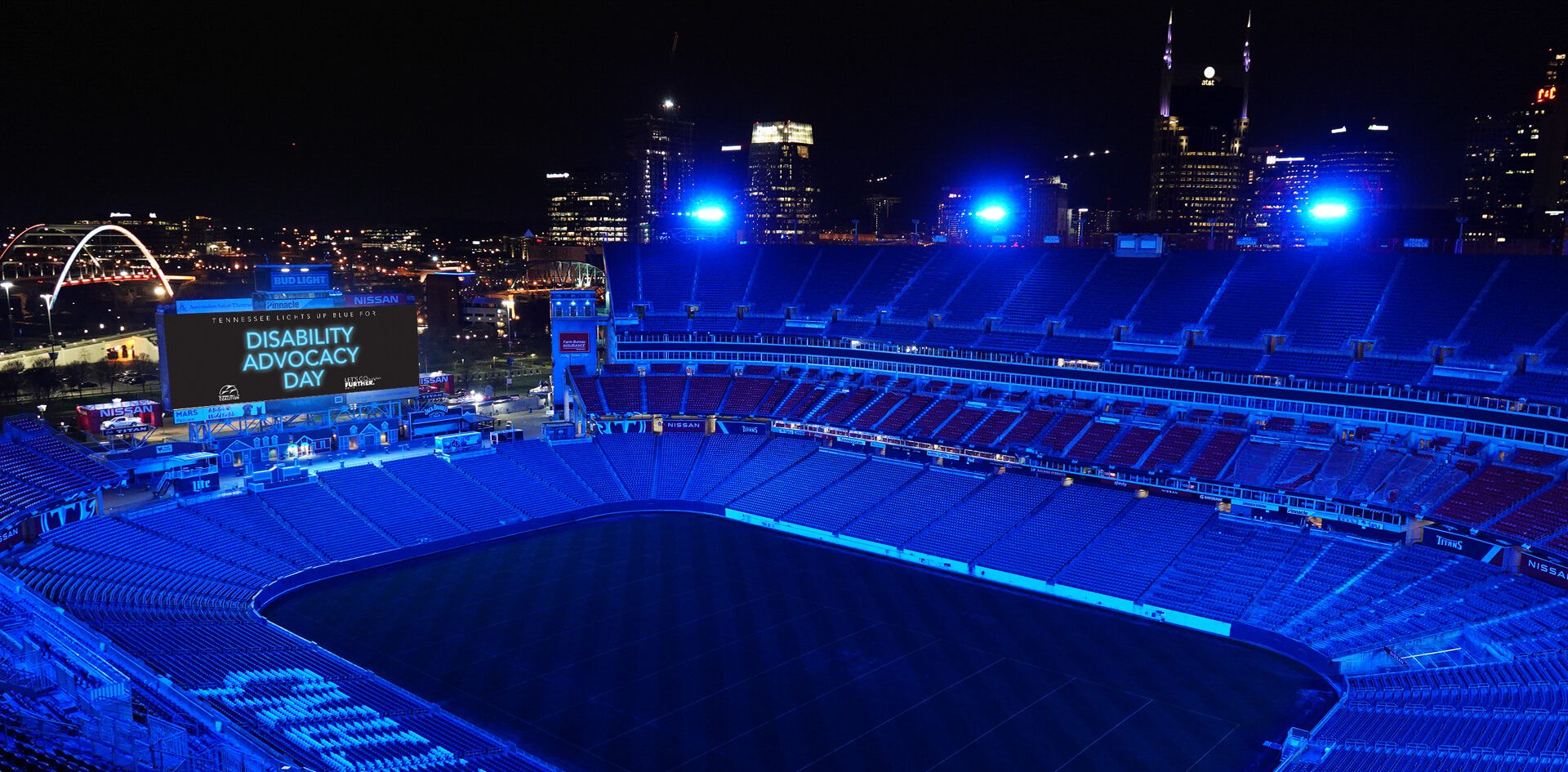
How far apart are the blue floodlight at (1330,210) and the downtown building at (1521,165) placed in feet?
274

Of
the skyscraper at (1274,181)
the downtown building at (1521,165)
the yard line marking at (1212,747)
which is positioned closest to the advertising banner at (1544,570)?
the yard line marking at (1212,747)

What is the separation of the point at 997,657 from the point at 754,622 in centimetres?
826

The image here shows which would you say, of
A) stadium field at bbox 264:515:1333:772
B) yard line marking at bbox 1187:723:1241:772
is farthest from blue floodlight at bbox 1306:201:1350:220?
yard line marking at bbox 1187:723:1241:772

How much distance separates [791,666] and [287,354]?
26.2m

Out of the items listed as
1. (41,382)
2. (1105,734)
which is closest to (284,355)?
(1105,734)

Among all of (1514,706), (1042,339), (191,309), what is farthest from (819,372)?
(1514,706)

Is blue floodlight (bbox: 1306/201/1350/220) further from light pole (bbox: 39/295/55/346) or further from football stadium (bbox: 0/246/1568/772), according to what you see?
light pole (bbox: 39/295/55/346)

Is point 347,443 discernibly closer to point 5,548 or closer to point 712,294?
point 5,548

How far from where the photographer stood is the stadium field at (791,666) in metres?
23.5

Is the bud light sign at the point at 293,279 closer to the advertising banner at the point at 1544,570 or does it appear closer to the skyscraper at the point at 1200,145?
the advertising banner at the point at 1544,570

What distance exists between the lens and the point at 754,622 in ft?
104

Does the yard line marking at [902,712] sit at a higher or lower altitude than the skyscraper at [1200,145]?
lower

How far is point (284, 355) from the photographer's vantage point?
3938 centimetres

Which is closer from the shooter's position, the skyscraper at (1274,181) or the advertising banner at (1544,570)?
the advertising banner at (1544,570)
